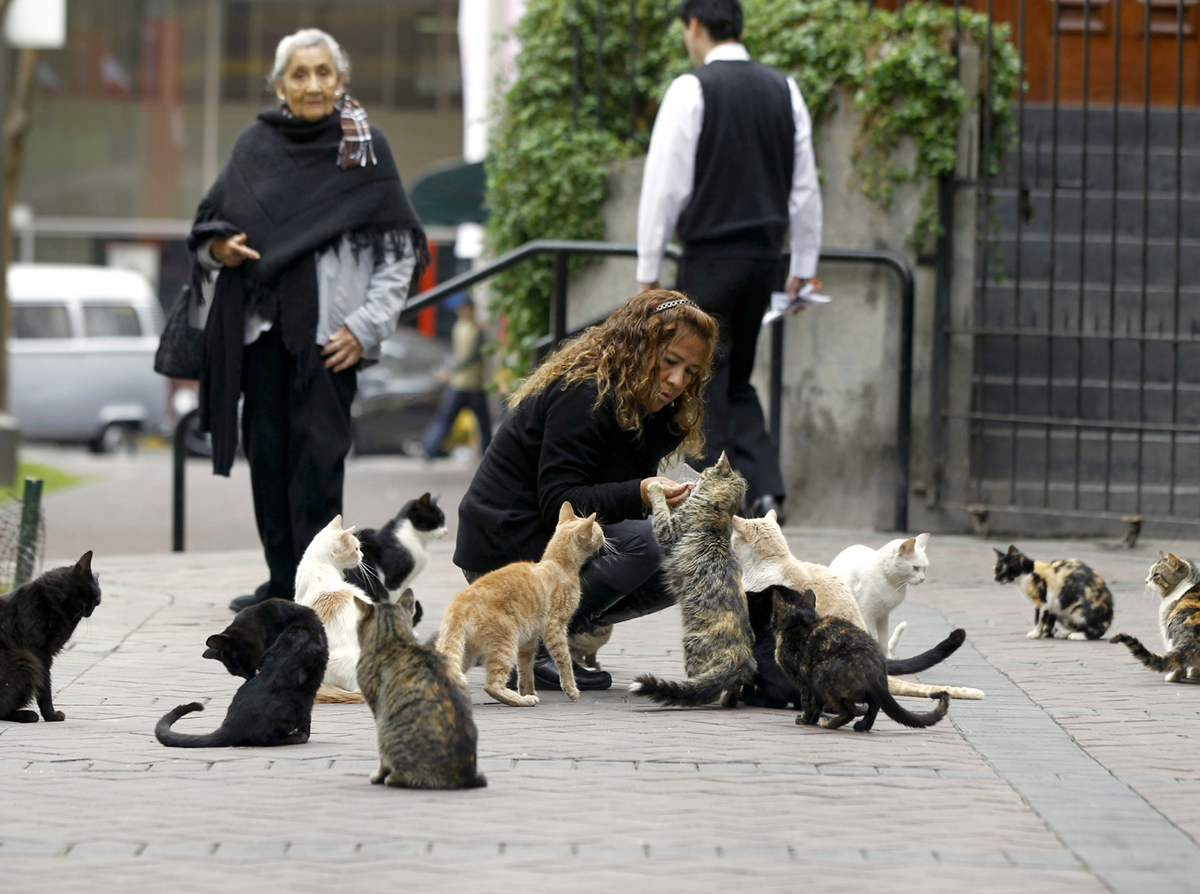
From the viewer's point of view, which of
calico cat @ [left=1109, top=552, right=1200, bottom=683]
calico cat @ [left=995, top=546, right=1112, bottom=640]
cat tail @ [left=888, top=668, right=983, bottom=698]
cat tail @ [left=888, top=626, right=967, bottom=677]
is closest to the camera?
cat tail @ [left=888, top=626, right=967, bottom=677]

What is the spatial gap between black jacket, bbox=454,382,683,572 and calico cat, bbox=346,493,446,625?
583 mm

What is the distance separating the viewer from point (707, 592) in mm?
4738

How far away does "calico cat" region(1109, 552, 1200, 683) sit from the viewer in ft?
17.6

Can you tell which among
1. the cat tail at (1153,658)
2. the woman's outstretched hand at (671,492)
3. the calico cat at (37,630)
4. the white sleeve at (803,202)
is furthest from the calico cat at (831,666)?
the white sleeve at (803,202)

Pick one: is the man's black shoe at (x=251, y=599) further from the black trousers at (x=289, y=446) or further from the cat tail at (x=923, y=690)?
the cat tail at (x=923, y=690)

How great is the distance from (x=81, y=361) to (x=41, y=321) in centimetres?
83

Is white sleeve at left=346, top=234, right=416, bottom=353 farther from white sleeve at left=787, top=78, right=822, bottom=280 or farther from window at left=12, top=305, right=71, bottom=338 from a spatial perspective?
window at left=12, top=305, right=71, bottom=338

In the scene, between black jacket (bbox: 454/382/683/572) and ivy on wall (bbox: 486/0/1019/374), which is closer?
black jacket (bbox: 454/382/683/572)

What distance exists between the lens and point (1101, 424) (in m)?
8.86

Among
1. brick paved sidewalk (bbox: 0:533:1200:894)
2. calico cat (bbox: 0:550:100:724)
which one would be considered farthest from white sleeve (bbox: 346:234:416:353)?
calico cat (bbox: 0:550:100:724)

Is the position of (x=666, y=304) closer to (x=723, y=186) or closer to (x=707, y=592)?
(x=707, y=592)

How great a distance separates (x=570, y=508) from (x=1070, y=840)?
6.32 ft

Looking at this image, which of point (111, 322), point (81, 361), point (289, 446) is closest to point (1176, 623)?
point (289, 446)

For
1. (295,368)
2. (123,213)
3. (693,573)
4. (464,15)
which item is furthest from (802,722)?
(123,213)
